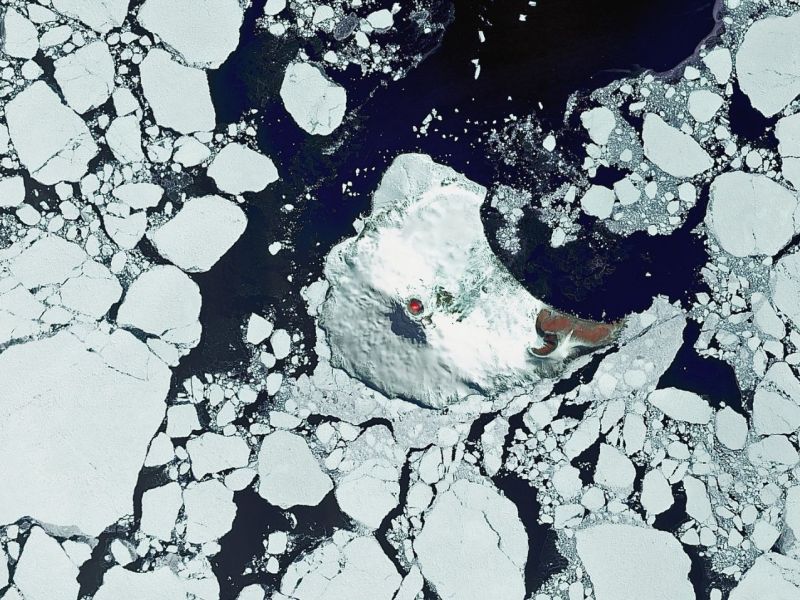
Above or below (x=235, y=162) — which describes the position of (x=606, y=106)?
below

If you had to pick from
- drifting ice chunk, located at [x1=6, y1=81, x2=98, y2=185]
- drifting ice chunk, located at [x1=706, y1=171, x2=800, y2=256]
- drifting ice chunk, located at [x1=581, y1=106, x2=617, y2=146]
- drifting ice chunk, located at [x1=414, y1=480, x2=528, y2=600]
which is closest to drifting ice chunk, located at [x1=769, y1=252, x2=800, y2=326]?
drifting ice chunk, located at [x1=706, y1=171, x2=800, y2=256]

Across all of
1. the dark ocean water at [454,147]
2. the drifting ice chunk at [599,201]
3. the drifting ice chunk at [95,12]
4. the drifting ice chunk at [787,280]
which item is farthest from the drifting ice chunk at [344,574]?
the drifting ice chunk at [95,12]

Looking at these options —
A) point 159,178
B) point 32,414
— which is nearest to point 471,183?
point 159,178

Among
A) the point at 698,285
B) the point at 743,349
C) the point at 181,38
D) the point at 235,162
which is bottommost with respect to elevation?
the point at 743,349

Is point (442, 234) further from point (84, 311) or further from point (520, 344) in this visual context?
point (84, 311)

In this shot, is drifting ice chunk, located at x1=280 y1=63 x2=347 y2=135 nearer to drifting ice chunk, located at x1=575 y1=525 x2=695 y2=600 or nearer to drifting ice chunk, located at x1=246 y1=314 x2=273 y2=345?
drifting ice chunk, located at x1=246 y1=314 x2=273 y2=345

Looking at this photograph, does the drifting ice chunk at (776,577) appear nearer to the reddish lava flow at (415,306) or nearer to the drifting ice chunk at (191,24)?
the reddish lava flow at (415,306)
